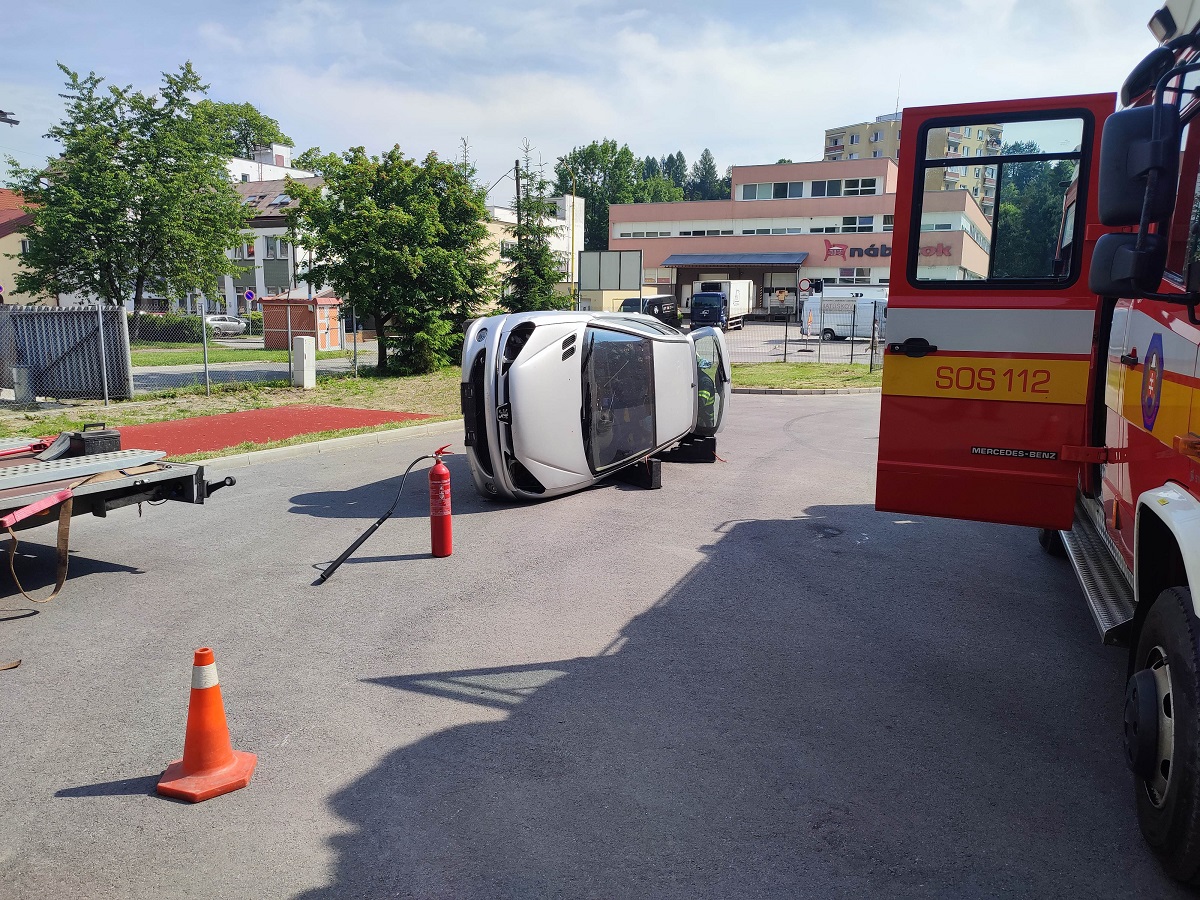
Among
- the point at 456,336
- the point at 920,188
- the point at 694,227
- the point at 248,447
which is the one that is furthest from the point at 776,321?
the point at 920,188

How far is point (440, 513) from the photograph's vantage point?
7371mm

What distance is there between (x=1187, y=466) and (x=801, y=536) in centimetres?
507

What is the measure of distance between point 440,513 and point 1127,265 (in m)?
5.49

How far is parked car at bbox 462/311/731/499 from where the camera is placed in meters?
8.51

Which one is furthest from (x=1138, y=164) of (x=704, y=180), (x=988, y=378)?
(x=704, y=180)

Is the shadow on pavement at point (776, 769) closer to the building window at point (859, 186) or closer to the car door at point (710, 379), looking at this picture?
the car door at point (710, 379)

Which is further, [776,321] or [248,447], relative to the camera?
[776,321]

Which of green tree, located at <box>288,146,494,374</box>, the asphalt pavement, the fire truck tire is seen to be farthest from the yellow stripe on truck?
green tree, located at <box>288,146,494,374</box>

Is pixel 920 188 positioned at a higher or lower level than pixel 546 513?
higher

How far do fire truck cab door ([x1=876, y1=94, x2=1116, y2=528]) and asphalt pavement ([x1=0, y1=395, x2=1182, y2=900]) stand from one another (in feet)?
3.77

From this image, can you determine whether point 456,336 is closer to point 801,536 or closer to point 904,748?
point 801,536

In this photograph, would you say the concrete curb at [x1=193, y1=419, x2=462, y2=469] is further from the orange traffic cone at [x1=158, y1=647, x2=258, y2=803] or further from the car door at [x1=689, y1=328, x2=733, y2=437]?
the orange traffic cone at [x1=158, y1=647, x2=258, y2=803]

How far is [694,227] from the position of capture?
67.6 m

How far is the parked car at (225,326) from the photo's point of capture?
47.5 metres
